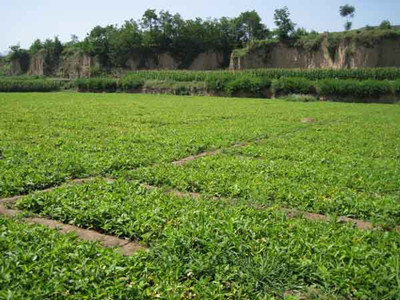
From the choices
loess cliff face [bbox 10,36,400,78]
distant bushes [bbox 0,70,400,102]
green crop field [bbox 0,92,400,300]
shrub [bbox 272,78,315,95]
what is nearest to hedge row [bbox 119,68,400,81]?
distant bushes [bbox 0,70,400,102]

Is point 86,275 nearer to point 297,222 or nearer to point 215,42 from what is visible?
point 297,222

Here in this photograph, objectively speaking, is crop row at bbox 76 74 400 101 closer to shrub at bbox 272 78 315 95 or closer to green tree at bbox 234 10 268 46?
shrub at bbox 272 78 315 95

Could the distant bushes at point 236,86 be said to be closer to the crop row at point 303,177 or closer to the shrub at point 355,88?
the shrub at point 355,88

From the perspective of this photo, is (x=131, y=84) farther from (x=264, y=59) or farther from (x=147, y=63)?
(x=147, y=63)

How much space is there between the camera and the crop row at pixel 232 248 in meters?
3.60

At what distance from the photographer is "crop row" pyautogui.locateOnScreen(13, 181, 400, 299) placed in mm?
3602

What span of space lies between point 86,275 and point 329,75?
51258 mm

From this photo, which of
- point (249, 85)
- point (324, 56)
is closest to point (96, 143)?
point (249, 85)

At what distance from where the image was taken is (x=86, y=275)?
3.66m

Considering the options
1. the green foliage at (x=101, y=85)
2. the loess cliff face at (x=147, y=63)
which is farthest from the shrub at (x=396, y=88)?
the loess cliff face at (x=147, y=63)

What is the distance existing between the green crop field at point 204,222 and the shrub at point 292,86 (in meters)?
32.9

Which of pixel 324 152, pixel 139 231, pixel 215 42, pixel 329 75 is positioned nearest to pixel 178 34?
pixel 215 42

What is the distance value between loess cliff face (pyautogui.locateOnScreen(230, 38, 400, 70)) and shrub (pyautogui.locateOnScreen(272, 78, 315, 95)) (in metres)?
21.9

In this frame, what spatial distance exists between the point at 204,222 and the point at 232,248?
30.3 inches
